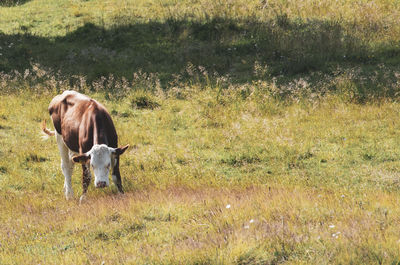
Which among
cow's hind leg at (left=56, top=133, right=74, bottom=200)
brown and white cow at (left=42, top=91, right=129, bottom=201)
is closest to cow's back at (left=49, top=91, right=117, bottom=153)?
brown and white cow at (left=42, top=91, right=129, bottom=201)

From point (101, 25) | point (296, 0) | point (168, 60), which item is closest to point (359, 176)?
point (168, 60)

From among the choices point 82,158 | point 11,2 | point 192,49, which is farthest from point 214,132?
point 11,2

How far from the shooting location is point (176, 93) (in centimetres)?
1467

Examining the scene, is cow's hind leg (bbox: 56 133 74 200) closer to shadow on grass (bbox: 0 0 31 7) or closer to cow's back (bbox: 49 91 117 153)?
cow's back (bbox: 49 91 117 153)

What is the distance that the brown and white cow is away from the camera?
731cm

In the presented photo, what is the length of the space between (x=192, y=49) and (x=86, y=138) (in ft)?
33.9

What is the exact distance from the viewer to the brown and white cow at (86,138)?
7309mm

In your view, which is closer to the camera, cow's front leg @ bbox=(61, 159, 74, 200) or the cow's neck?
the cow's neck

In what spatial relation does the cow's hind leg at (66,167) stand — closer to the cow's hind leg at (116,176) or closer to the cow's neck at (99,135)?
the cow's hind leg at (116,176)

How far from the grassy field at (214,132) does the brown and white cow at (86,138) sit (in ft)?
1.43

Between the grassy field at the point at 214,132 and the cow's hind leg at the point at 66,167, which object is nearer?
the grassy field at the point at 214,132

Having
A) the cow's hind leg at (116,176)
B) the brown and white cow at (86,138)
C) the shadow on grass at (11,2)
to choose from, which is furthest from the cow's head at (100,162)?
the shadow on grass at (11,2)

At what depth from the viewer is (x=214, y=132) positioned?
464 inches

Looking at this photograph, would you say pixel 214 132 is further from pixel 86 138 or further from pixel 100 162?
pixel 100 162
